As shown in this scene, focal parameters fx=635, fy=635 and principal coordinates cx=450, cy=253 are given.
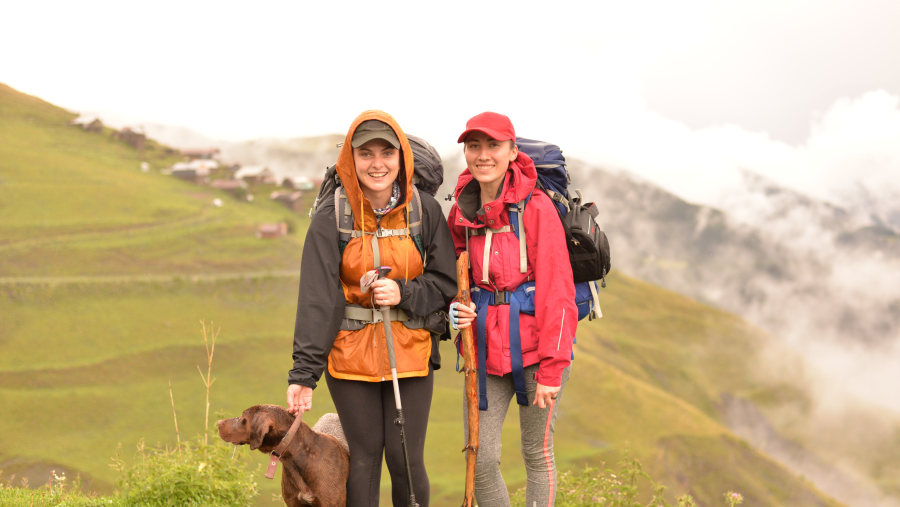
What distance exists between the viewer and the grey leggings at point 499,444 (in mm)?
3766

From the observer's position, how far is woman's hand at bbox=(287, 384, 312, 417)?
3479 mm

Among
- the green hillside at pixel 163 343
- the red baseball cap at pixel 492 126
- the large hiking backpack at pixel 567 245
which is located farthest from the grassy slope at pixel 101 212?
the red baseball cap at pixel 492 126

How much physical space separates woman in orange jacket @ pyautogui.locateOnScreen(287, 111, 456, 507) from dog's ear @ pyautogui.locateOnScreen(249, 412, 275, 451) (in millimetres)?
154

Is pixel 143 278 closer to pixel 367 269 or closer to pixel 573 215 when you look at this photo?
pixel 367 269

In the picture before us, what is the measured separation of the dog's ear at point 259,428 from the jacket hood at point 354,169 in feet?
3.92

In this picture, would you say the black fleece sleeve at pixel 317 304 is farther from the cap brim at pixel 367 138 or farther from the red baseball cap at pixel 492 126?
the red baseball cap at pixel 492 126

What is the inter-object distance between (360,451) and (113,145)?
137ft

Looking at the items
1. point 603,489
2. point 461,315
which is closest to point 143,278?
point 603,489

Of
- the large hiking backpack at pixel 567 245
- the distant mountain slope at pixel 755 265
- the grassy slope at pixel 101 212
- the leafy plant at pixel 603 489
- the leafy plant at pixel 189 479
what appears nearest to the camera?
the large hiking backpack at pixel 567 245

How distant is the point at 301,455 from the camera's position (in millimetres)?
3711

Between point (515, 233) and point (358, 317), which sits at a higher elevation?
point (515, 233)

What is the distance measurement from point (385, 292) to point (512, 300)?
30.7 inches

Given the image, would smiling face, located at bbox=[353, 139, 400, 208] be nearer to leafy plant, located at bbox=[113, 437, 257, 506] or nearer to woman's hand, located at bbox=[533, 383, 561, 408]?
woman's hand, located at bbox=[533, 383, 561, 408]

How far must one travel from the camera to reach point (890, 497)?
1850 inches
